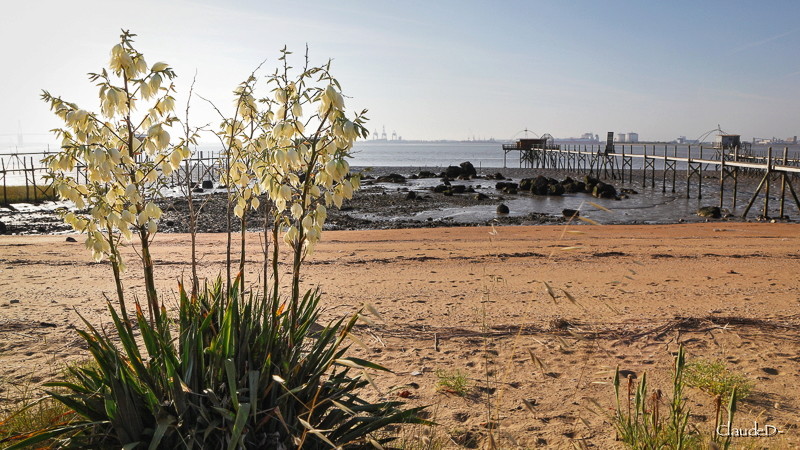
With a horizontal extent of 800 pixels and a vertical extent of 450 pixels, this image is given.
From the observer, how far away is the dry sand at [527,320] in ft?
13.7

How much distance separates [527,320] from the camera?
6.47 metres

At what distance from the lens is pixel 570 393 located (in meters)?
4.48

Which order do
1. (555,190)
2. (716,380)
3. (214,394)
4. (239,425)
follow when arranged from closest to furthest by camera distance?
(239,425)
(214,394)
(716,380)
(555,190)

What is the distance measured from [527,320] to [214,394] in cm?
446

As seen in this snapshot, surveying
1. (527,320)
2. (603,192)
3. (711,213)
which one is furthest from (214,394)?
(603,192)

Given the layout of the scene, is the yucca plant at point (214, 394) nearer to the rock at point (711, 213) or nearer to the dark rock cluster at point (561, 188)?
the rock at point (711, 213)

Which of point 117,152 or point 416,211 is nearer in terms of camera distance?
point 117,152

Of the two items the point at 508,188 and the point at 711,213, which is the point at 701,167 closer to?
the point at 508,188

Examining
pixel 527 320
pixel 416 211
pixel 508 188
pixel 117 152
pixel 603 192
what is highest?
pixel 117 152

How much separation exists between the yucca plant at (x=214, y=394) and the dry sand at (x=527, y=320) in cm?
89

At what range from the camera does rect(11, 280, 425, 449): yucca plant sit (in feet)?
8.39

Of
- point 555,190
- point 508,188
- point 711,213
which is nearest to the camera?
point 711,213

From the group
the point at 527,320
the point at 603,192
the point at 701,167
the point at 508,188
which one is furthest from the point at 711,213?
the point at 701,167

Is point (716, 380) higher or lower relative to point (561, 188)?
lower
